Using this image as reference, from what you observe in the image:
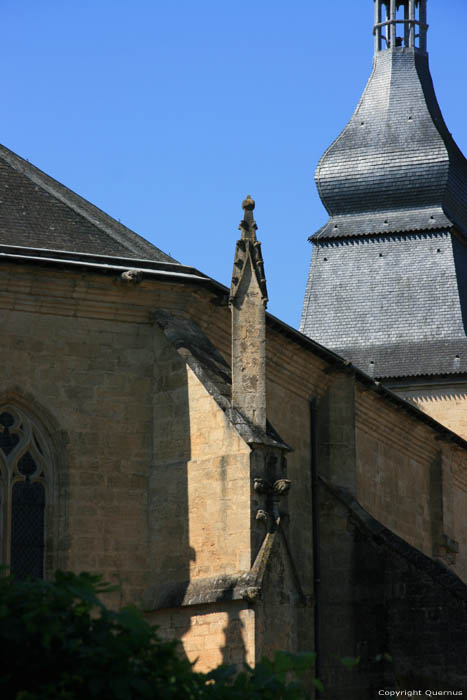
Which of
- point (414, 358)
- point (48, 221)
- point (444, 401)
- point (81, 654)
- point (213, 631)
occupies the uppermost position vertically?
point (414, 358)

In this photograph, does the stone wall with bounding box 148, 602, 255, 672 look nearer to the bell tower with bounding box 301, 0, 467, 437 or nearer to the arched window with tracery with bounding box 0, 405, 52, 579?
the arched window with tracery with bounding box 0, 405, 52, 579

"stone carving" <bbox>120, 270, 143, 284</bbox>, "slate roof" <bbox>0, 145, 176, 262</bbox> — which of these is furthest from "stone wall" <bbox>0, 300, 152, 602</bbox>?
"slate roof" <bbox>0, 145, 176, 262</bbox>

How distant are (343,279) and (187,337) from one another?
20069 millimetres

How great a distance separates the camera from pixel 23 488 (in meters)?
18.0

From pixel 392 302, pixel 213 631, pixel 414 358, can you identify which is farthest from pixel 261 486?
pixel 392 302

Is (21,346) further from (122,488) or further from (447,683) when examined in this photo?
(447,683)

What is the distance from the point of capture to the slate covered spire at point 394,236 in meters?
37.1

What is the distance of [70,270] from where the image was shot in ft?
60.8

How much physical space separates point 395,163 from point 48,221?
2082cm

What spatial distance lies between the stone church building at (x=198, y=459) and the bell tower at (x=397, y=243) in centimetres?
1078

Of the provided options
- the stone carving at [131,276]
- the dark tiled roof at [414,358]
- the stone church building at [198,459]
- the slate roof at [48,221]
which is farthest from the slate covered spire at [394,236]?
the stone carving at [131,276]

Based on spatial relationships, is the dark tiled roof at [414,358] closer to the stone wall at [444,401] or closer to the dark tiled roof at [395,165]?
the stone wall at [444,401]

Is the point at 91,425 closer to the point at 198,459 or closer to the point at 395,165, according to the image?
the point at 198,459

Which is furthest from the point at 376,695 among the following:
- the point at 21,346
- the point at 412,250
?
the point at 412,250
